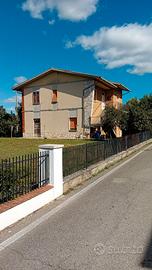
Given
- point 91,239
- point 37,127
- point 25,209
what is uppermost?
point 37,127

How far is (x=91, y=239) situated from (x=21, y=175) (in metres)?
2.54

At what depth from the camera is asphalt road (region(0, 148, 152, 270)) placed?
425cm

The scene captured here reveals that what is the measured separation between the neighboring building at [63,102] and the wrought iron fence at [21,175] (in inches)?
974

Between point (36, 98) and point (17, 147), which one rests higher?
point (36, 98)

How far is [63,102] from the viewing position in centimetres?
3453

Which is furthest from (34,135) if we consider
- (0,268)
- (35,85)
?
(0,268)

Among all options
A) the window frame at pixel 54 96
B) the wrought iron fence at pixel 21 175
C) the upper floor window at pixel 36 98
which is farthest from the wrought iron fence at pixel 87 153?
the upper floor window at pixel 36 98

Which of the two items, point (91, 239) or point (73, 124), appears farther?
point (73, 124)

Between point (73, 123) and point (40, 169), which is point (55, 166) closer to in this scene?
point (40, 169)

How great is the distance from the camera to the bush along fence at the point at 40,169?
21.8 feet

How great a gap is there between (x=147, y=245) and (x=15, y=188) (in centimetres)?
326

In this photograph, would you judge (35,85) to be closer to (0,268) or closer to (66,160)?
(66,160)

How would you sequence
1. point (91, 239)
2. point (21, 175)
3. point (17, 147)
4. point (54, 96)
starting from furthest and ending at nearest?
point (54, 96) < point (17, 147) < point (21, 175) < point (91, 239)

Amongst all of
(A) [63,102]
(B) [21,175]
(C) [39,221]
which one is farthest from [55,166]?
(A) [63,102]
